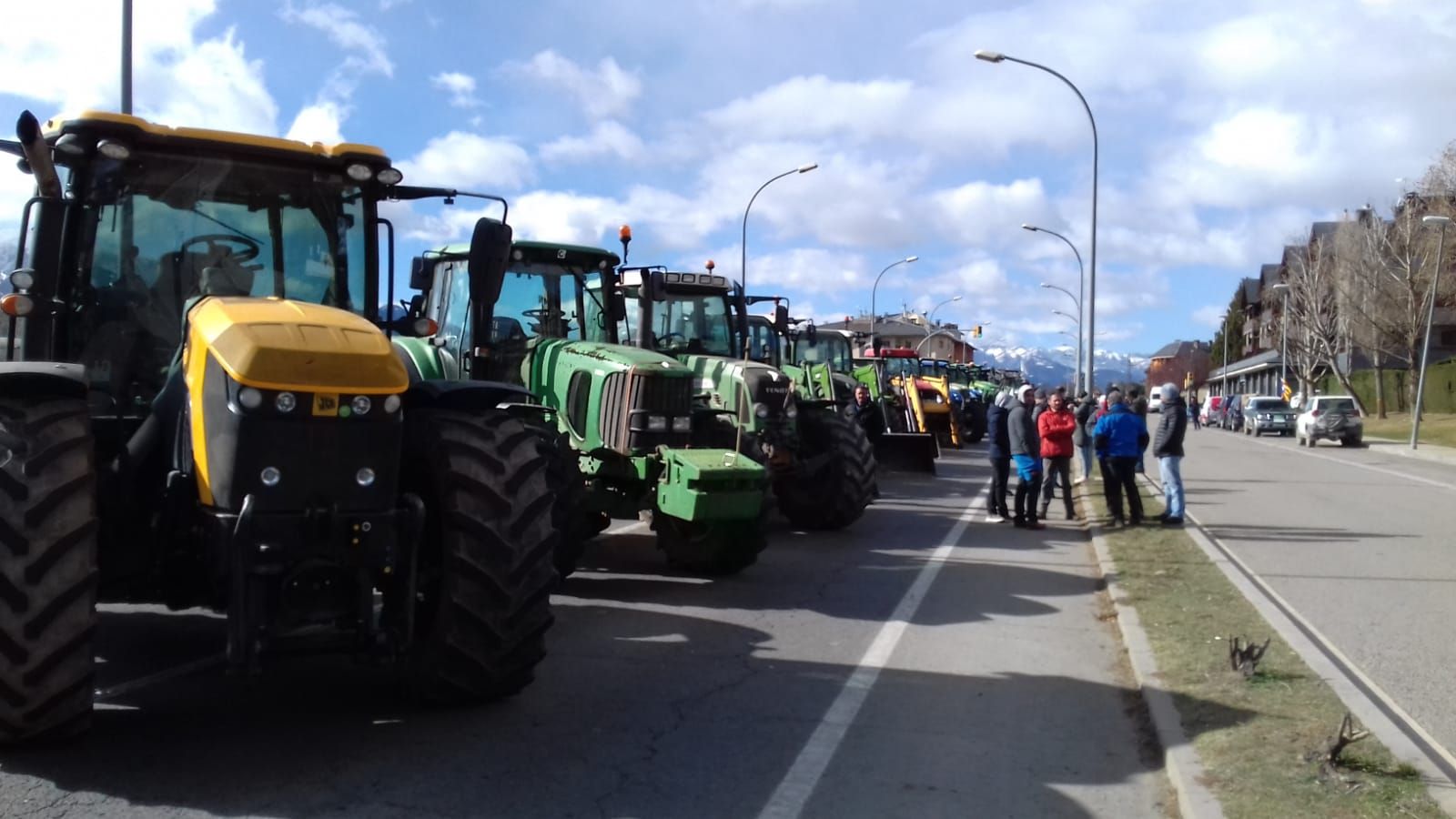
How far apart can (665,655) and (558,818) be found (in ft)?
9.88

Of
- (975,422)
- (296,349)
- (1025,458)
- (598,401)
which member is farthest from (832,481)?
(975,422)

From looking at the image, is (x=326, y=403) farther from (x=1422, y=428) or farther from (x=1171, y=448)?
(x=1422, y=428)

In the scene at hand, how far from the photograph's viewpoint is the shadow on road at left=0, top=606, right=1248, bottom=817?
202 inches

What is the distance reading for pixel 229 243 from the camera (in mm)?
6414

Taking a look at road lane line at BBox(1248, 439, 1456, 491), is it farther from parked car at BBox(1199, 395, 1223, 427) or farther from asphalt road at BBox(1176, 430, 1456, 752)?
parked car at BBox(1199, 395, 1223, 427)

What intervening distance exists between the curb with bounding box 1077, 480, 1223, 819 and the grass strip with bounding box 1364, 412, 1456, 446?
38311 millimetres

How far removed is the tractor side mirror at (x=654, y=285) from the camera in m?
12.0

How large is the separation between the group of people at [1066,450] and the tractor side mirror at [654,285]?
524 centimetres

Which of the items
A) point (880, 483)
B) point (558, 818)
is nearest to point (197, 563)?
point (558, 818)

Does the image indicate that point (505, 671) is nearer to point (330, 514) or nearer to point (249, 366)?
point (330, 514)

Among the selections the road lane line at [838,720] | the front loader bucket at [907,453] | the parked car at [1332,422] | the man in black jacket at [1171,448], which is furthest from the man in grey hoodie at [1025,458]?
the parked car at [1332,422]

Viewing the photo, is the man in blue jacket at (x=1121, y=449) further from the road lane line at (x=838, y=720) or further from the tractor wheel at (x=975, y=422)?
the tractor wheel at (x=975, y=422)

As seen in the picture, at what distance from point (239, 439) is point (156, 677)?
8.02ft

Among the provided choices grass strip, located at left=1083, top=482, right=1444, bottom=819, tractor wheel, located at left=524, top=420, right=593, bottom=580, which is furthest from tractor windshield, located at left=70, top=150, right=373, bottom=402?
grass strip, located at left=1083, top=482, right=1444, bottom=819
